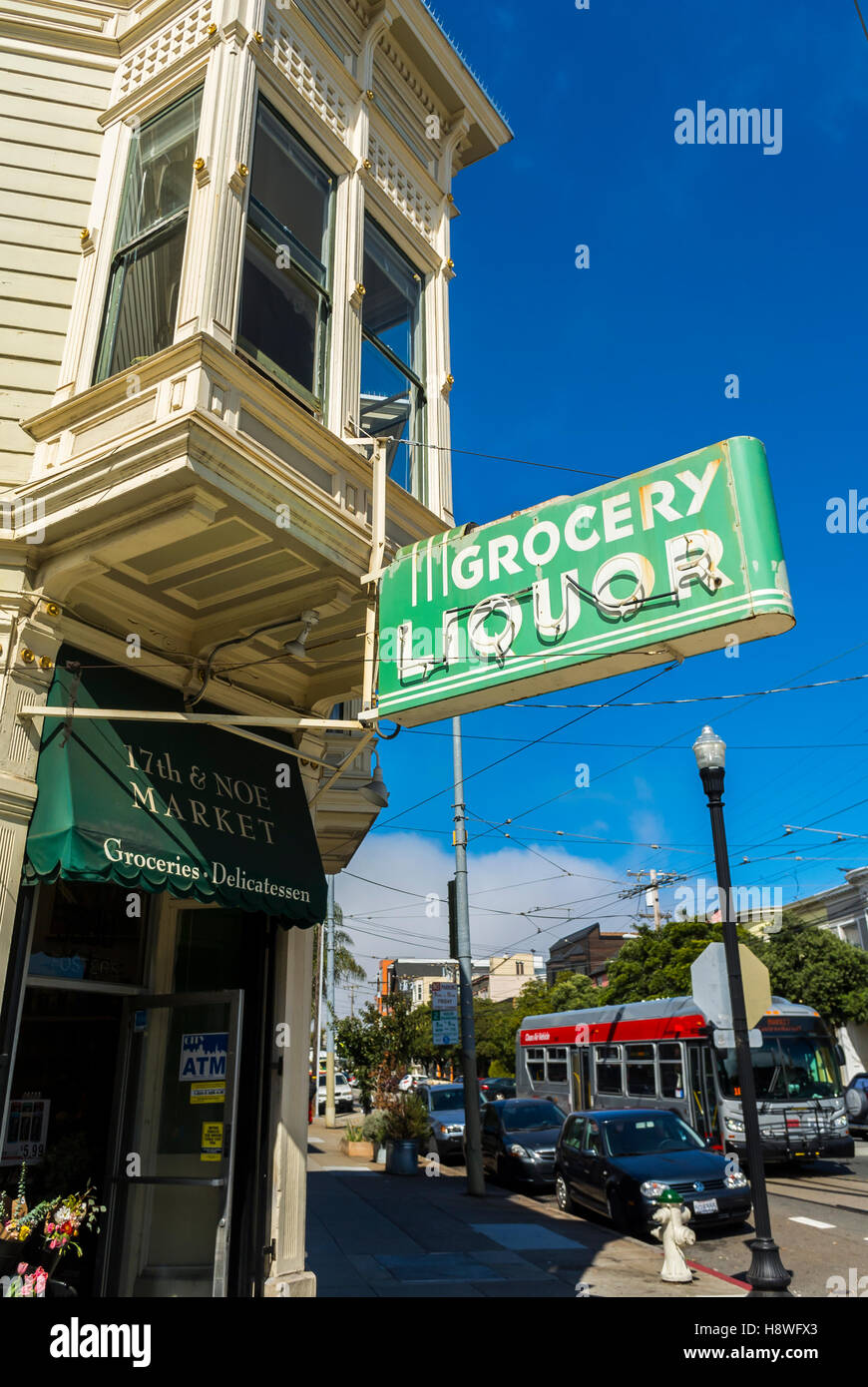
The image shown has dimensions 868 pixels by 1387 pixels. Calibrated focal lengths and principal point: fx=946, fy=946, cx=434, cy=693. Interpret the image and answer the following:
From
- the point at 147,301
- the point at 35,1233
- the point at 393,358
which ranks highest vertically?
the point at 393,358

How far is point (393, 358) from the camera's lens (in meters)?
8.67

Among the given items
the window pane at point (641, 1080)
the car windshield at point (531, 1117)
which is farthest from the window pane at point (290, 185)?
the window pane at point (641, 1080)

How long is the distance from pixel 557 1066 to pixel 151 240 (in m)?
24.9

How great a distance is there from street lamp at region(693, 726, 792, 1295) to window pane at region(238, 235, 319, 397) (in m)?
5.56

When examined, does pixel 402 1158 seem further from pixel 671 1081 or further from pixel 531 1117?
pixel 671 1081

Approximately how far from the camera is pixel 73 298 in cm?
727

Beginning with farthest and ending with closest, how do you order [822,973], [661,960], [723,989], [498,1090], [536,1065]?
[661,960] → [498,1090] → [822,973] → [536,1065] → [723,989]

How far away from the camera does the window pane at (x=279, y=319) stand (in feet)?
23.3

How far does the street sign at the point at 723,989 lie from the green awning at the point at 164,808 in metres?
4.00

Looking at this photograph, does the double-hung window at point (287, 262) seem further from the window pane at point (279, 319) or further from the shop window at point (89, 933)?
the shop window at point (89, 933)

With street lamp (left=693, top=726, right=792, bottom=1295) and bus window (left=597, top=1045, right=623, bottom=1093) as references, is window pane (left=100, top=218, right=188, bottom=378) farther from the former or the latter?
bus window (left=597, top=1045, right=623, bottom=1093)

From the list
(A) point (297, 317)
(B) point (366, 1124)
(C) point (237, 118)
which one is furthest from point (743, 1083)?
(B) point (366, 1124)

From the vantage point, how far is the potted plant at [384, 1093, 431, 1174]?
798 inches

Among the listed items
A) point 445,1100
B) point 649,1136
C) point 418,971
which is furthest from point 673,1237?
point 418,971
